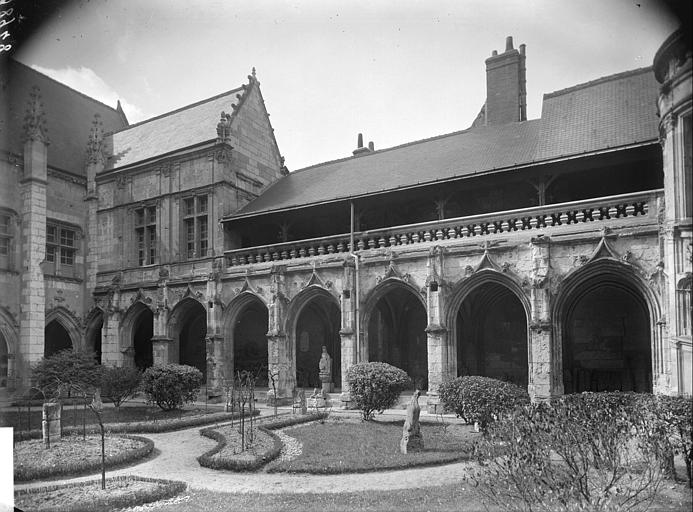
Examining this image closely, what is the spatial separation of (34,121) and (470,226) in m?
11.1

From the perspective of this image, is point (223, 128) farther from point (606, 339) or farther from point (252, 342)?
point (606, 339)

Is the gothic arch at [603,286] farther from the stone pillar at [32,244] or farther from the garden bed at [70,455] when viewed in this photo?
the stone pillar at [32,244]

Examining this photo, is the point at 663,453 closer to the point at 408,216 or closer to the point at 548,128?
the point at 548,128

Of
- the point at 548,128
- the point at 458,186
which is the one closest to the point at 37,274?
the point at 458,186

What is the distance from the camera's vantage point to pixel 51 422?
10359 millimetres

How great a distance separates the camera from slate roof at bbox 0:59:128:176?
11.3m

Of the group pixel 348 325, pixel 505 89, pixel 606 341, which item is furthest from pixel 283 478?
pixel 505 89

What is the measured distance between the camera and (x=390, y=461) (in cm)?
891

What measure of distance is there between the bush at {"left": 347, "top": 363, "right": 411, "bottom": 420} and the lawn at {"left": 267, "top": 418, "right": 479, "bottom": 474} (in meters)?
0.40

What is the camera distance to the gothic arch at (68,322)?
18.3m

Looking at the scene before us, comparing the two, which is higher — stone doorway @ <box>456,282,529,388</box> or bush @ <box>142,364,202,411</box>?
stone doorway @ <box>456,282,529,388</box>

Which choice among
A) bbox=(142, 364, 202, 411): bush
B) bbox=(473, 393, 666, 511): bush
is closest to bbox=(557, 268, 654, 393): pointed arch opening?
bbox=(473, 393, 666, 511): bush

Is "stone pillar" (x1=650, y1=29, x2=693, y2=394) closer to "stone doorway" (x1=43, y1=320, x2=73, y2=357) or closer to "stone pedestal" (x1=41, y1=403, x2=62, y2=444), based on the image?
"stone pedestal" (x1=41, y1=403, x2=62, y2=444)

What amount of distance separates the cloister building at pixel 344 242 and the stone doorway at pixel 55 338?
7cm
